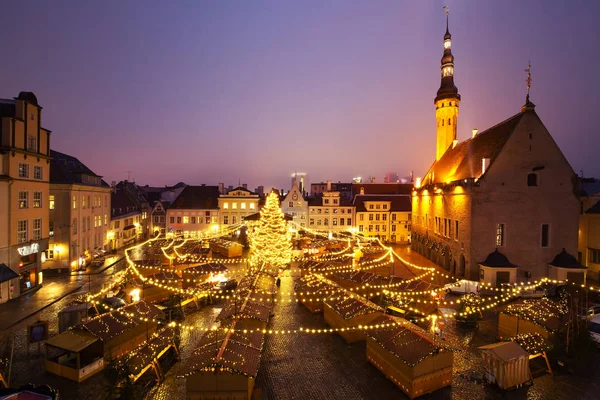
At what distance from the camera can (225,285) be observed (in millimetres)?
25766

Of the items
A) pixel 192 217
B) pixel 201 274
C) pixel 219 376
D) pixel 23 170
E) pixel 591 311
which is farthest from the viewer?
pixel 192 217

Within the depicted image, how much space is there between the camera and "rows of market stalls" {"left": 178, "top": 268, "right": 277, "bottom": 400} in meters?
11.3

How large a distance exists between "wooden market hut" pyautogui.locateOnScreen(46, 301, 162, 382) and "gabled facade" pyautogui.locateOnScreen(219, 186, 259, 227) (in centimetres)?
4228

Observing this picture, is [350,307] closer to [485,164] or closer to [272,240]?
[272,240]

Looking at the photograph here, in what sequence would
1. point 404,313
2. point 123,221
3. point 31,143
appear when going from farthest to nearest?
point 123,221, point 31,143, point 404,313

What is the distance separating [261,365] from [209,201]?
47351mm

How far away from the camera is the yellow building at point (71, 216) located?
32.2 meters

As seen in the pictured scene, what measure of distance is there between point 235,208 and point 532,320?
48.8 m

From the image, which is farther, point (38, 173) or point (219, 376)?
point (38, 173)

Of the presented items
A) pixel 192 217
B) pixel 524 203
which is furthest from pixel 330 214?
pixel 524 203

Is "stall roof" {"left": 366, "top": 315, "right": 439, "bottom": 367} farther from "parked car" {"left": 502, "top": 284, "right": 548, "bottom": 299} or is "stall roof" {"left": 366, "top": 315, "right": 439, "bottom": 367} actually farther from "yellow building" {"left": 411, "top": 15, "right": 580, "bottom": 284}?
"yellow building" {"left": 411, "top": 15, "right": 580, "bottom": 284}

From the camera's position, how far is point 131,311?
1689cm

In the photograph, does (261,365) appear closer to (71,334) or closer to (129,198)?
(71,334)

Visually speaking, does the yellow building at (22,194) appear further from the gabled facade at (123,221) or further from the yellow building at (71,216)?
the gabled facade at (123,221)
